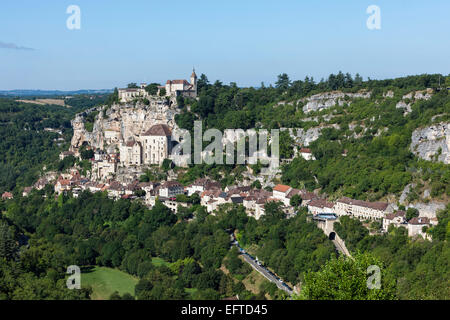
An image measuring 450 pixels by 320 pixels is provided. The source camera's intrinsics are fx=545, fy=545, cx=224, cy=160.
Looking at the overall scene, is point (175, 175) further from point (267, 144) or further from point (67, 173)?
point (67, 173)

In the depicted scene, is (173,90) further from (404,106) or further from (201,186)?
(404,106)

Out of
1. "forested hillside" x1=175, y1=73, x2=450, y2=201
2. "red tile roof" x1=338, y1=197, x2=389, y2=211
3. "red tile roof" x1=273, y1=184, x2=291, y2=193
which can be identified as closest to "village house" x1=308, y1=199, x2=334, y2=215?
"red tile roof" x1=338, y1=197, x2=389, y2=211

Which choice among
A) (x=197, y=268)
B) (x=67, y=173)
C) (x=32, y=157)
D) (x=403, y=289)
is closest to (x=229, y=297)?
(x=197, y=268)

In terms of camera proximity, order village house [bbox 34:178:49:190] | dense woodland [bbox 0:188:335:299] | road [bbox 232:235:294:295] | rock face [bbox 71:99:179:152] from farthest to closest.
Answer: rock face [bbox 71:99:179:152]
village house [bbox 34:178:49:190]
dense woodland [bbox 0:188:335:299]
road [bbox 232:235:294:295]

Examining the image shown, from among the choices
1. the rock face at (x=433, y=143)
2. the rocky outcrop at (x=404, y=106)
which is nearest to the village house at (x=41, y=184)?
the rocky outcrop at (x=404, y=106)

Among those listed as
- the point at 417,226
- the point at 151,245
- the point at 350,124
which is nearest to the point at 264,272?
the point at 417,226

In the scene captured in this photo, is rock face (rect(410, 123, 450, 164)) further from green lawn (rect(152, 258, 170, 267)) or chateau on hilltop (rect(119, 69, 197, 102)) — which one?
chateau on hilltop (rect(119, 69, 197, 102))

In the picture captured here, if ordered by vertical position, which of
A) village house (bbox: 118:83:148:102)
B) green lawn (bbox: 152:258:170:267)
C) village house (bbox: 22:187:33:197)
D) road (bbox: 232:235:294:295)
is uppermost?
village house (bbox: 118:83:148:102)
